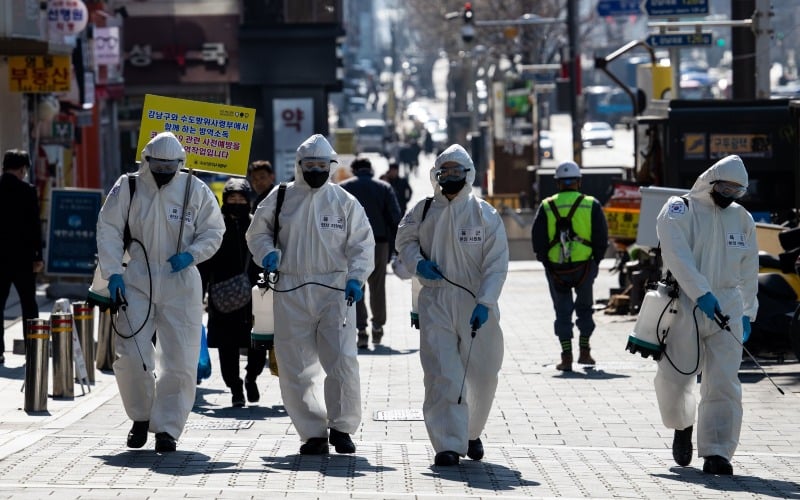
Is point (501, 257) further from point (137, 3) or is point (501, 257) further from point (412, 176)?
point (412, 176)

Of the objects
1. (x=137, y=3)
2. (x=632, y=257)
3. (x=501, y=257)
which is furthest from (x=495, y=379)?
(x=137, y=3)

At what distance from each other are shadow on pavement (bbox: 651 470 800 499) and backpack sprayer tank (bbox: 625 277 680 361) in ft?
2.13

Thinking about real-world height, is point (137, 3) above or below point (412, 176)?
above

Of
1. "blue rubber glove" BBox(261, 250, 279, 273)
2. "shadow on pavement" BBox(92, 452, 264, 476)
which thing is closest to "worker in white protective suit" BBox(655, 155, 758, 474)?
"blue rubber glove" BBox(261, 250, 279, 273)

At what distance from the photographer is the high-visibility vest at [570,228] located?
14.1 metres

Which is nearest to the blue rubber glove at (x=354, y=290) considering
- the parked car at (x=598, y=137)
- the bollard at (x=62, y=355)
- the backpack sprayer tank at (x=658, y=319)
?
the backpack sprayer tank at (x=658, y=319)

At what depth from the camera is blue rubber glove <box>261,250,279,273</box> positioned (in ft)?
31.1

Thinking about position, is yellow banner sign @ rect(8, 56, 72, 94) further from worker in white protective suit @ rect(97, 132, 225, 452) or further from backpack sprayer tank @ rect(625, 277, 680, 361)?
backpack sprayer tank @ rect(625, 277, 680, 361)

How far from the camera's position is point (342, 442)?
9.58 m

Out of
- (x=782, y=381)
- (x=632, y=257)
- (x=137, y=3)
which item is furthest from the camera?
(x=137, y=3)

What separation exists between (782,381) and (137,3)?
32.2 meters

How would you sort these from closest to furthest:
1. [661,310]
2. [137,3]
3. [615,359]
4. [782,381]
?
[661,310] < [782,381] < [615,359] < [137,3]

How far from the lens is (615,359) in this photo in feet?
49.7

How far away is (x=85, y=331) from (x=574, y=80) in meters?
23.4
